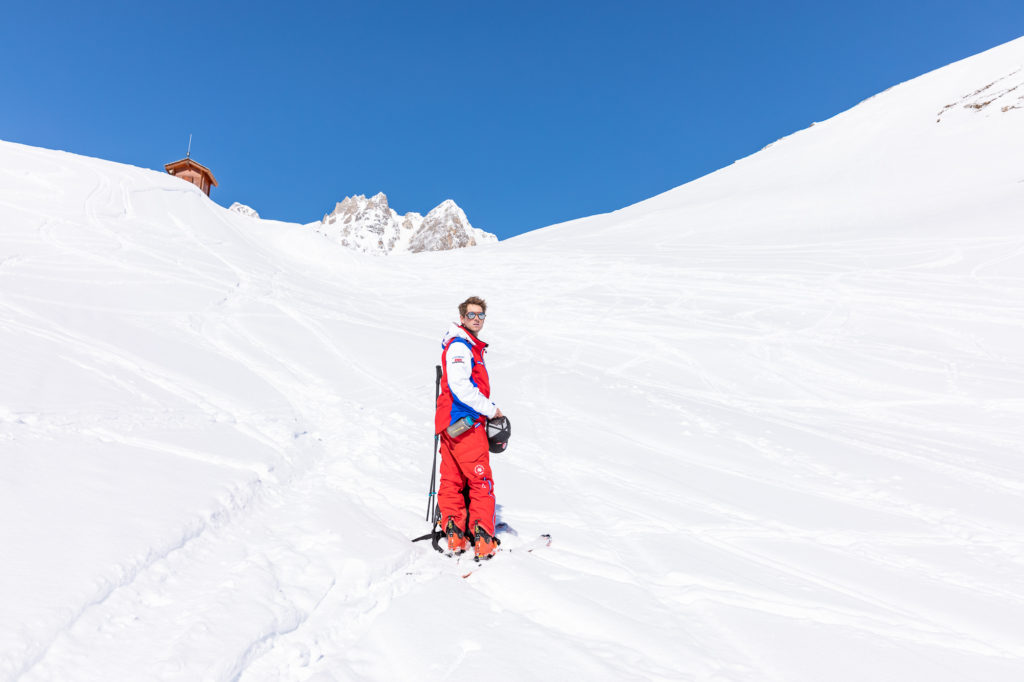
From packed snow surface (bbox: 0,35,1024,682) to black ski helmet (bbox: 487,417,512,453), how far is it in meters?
0.78

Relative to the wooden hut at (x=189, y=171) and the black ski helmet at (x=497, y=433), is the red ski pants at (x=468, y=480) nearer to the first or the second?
the black ski helmet at (x=497, y=433)

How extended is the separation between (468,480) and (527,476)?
164 cm

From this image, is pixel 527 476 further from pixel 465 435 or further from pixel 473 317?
pixel 473 317

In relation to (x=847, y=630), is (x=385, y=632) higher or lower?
lower

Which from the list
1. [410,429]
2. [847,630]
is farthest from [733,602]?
[410,429]

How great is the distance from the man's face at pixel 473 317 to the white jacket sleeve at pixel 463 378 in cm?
23

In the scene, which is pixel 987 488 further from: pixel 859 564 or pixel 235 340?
pixel 235 340

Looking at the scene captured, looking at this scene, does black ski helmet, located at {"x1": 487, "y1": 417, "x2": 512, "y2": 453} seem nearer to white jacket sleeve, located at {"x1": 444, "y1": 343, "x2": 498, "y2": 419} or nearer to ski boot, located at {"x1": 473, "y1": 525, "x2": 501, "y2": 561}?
white jacket sleeve, located at {"x1": 444, "y1": 343, "x2": 498, "y2": 419}

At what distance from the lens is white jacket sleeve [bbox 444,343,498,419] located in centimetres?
405

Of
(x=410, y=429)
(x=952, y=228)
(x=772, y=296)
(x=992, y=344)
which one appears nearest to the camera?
(x=410, y=429)

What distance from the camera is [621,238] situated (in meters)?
27.2

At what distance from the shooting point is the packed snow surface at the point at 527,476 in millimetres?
2816

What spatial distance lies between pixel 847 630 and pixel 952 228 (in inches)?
918

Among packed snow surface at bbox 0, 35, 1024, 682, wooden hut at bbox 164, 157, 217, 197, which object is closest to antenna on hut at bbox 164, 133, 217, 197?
wooden hut at bbox 164, 157, 217, 197
